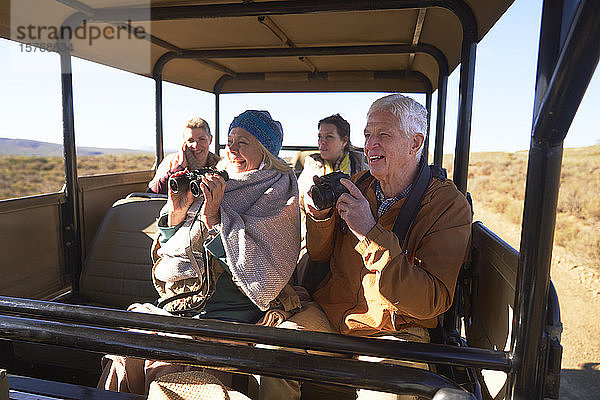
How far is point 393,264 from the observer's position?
4.50 ft

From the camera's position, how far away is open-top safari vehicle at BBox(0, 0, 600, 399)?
31.8 inches

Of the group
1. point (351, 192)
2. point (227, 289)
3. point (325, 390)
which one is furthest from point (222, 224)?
point (325, 390)

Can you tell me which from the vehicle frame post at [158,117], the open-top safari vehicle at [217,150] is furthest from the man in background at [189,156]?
the open-top safari vehicle at [217,150]

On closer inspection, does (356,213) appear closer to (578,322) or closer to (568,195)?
(578,322)

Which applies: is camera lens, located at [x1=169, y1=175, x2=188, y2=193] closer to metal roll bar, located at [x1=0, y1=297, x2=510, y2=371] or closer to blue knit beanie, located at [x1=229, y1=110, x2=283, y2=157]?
blue knit beanie, located at [x1=229, y1=110, x2=283, y2=157]

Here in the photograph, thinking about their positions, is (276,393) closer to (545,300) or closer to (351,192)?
(351,192)

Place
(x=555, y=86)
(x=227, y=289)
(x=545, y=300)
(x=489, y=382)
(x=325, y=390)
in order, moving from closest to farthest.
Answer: (x=555, y=86)
(x=545, y=300)
(x=489, y=382)
(x=325, y=390)
(x=227, y=289)

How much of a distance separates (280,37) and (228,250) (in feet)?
5.34

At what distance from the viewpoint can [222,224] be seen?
1804 mm

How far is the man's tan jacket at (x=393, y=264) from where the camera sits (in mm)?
1393

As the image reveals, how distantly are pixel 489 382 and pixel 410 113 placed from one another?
38.4 inches

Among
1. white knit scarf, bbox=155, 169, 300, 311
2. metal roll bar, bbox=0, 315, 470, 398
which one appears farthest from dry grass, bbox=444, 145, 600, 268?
metal roll bar, bbox=0, 315, 470, 398

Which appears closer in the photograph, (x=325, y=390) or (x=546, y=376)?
(x=546, y=376)

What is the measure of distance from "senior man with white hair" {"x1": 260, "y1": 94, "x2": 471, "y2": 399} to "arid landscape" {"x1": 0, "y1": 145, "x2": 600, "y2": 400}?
2.87 m
